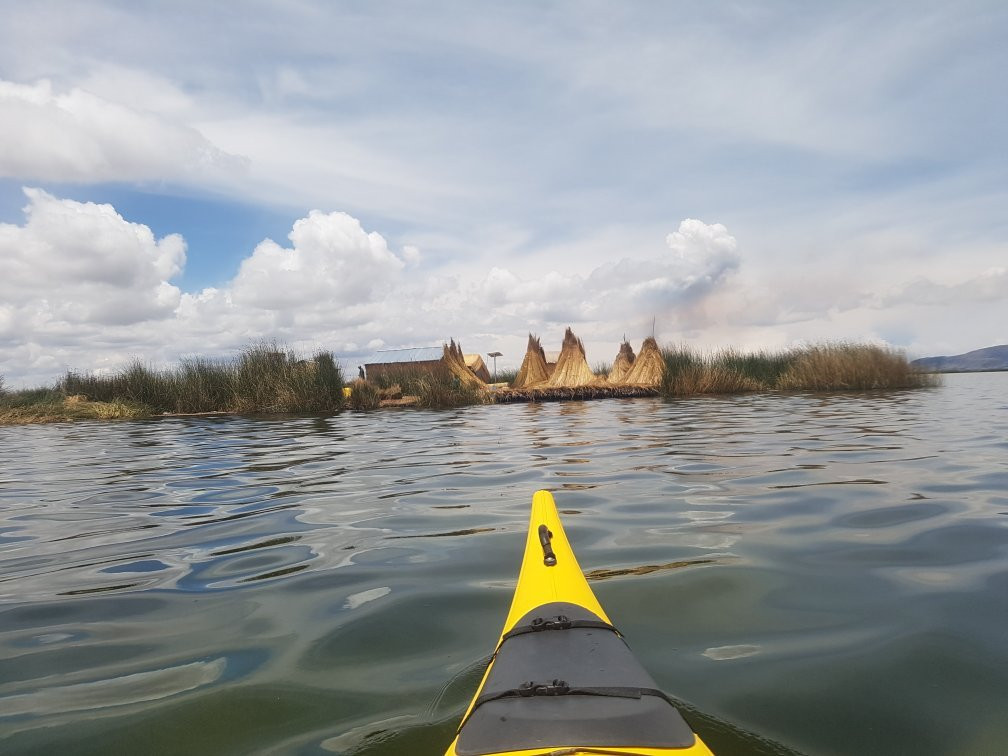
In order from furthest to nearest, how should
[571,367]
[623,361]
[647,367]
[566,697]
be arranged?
[623,361]
[571,367]
[647,367]
[566,697]

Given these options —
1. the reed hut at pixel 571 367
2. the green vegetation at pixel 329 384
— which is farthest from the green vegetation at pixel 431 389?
the reed hut at pixel 571 367

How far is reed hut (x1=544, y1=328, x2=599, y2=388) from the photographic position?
2392 centimetres

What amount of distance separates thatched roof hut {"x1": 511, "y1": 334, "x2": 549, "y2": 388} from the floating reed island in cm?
83

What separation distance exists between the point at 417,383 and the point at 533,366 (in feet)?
17.7

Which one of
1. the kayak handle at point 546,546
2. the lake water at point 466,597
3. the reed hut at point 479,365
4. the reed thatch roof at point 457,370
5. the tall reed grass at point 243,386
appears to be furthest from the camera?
the reed hut at point 479,365

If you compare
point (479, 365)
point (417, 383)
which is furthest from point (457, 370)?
point (479, 365)

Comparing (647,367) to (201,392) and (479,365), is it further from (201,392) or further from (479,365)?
(479,365)

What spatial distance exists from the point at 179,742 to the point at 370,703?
62cm

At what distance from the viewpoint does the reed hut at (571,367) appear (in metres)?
23.9

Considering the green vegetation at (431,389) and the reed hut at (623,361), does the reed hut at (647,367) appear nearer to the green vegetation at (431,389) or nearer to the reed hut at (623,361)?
the reed hut at (623,361)

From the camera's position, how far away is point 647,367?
22562 millimetres

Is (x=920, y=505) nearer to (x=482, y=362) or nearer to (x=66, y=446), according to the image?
(x=66, y=446)

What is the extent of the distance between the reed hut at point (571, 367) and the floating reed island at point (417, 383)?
1.6 inches

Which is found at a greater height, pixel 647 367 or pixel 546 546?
pixel 647 367
